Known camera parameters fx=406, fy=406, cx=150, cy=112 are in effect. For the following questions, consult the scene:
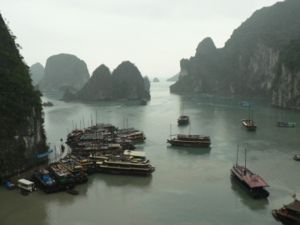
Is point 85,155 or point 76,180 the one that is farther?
point 85,155

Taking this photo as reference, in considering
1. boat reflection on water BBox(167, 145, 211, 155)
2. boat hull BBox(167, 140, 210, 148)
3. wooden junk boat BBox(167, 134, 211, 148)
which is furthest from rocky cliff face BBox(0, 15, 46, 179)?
wooden junk boat BBox(167, 134, 211, 148)

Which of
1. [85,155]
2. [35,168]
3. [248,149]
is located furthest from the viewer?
[248,149]

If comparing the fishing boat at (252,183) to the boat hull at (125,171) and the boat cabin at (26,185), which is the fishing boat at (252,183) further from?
the boat cabin at (26,185)

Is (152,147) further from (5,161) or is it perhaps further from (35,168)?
(5,161)

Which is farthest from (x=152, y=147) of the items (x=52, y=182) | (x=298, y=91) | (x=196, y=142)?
(x=298, y=91)

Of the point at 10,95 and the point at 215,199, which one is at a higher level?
the point at 10,95

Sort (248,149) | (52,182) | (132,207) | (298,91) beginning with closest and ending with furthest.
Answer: (132,207), (52,182), (248,149), (298,91)
